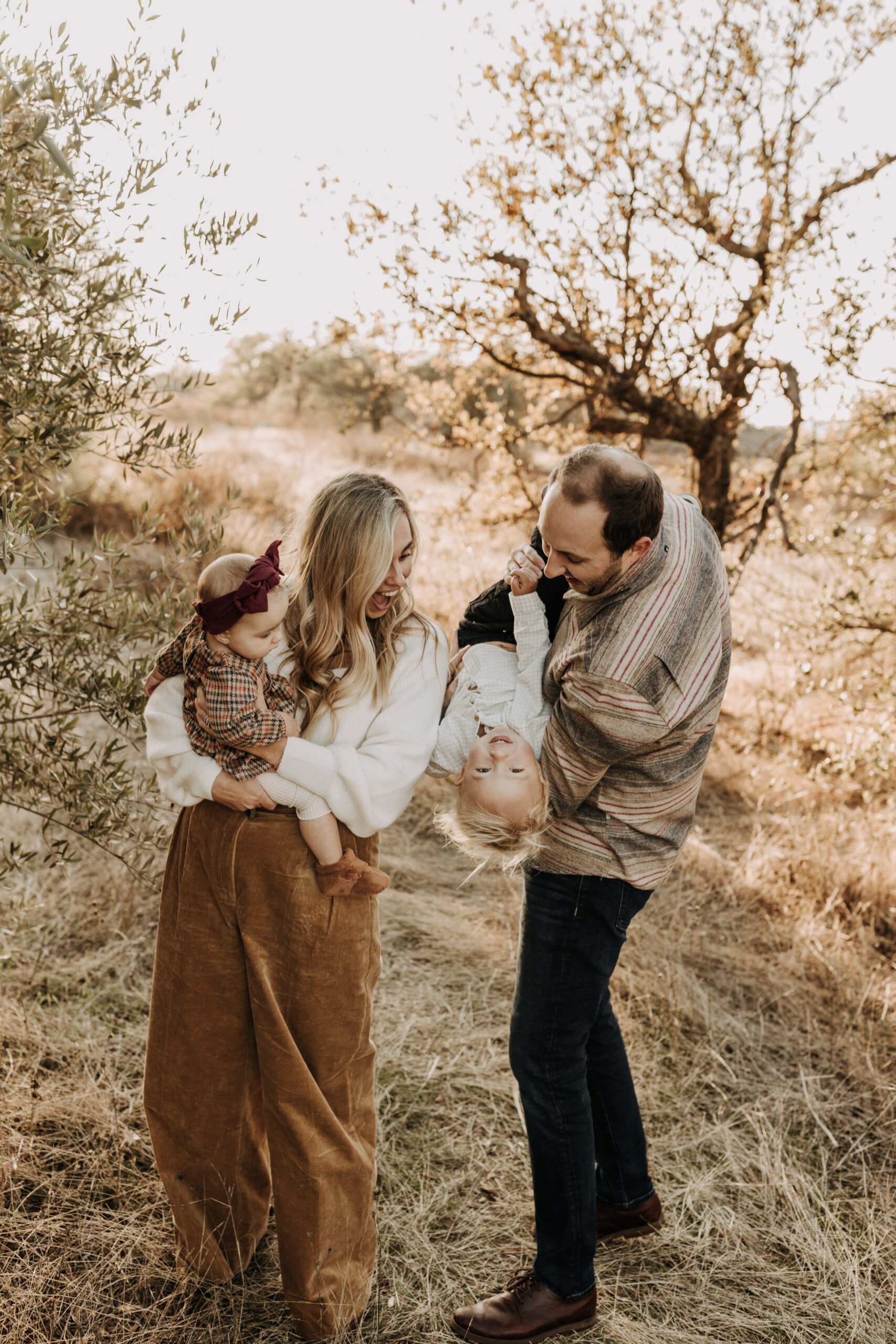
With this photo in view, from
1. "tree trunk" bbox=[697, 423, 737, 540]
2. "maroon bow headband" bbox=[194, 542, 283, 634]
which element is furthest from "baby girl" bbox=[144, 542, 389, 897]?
"tree trunk" bbox=[697, 423, 737, 540]

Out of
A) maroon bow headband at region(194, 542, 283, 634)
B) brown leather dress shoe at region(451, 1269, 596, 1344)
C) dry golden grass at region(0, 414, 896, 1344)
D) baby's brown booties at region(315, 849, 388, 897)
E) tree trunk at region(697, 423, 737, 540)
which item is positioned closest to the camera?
Answer: maroon bow headband at region(194, 542, 283, 634)

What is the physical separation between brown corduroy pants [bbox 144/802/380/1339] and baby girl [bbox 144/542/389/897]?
0.07 m

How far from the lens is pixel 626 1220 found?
2758 millimetres

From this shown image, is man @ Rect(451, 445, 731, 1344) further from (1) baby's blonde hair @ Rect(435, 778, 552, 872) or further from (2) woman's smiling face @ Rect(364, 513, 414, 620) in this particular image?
(2) woman's smiling face @ Rect(364, 513, 414, 620)

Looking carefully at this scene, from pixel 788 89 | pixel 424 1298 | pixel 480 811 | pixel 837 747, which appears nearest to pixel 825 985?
pixel 837 747

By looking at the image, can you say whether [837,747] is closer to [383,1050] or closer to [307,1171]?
[383,1050]

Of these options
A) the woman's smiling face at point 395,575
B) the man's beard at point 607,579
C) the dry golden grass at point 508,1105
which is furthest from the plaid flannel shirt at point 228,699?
the dry golden grass at point 508,1105

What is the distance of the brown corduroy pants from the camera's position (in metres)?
2.12

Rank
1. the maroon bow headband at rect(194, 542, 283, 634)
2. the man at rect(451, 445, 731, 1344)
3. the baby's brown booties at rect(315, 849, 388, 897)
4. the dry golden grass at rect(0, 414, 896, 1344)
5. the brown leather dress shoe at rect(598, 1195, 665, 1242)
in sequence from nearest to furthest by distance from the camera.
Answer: the maroon bow headband at rect(194, 542, 283, 634) → the man at rect(451, 445, 731, 1344) → the baby's brown booties at rect(315, 849, 388, 897) → the dry golden grass at rect(0, 414, 896, 1344) → the brown leather dress shoe at rect(598, 1195, 665, 1242)

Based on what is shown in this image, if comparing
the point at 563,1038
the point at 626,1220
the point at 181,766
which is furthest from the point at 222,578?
the point at 626,1220

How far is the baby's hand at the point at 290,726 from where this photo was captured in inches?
80.1

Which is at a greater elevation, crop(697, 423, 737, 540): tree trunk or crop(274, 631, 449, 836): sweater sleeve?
crop(697, 423, 737, 540): tree trunk

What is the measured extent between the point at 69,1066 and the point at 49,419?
230cm

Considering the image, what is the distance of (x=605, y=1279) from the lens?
2664 mm
